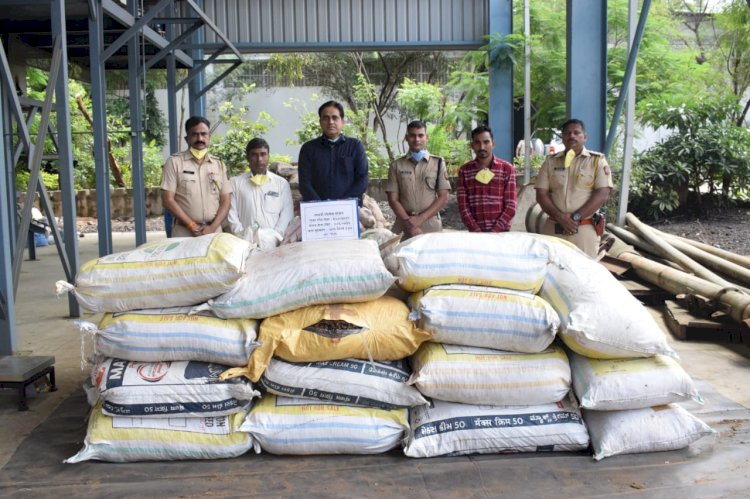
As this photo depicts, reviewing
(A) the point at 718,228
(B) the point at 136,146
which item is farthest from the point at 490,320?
(A) the point at 718,228

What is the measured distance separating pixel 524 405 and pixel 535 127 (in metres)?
10.3

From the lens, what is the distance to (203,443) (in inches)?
129

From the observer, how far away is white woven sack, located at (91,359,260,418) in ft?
10.7

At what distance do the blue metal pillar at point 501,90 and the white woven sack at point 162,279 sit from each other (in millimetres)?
9504

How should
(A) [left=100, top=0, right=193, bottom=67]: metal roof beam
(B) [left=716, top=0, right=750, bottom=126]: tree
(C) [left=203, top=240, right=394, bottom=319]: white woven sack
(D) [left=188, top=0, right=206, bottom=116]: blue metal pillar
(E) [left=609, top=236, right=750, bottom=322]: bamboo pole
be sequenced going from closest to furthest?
(C) [left=203, top=240, right=394, bottom=319]: white woven sack → (E) [left=609, top=236, right=750, bottom=322]: bamboo pole → (A) [left=100, top=0, right=193, bottom=67]: metal roof beam → (D) [left=188, top=0, right=206, bottom=116]: blue metal pillar → (B) [left=716, top=0, right=750, bottom=126]: tree

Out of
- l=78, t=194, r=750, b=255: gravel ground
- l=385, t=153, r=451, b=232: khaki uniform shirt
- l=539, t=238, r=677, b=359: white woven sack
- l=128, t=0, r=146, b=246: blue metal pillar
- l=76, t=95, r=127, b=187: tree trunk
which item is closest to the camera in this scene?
l=539, t=238, r=677, b=359: white woven sack

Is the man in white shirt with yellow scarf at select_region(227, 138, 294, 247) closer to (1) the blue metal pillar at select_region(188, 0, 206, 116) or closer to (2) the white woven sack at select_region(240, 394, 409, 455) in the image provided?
(2) the white woven sack at select_region(240, 394, 409, 455)

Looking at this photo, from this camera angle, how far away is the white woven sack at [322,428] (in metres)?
3.27

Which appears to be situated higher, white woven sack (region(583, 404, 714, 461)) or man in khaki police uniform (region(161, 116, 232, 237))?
man in khaki police uniform (region(161, 116, 232, 237))

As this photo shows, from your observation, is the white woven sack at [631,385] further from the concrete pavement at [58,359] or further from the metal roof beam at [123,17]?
the metal roof beam at [123,17]

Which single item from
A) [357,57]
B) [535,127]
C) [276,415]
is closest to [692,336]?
[276,415]

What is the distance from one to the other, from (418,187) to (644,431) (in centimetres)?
282

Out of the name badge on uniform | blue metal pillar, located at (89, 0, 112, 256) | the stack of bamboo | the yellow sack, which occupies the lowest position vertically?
the stack of bamboo

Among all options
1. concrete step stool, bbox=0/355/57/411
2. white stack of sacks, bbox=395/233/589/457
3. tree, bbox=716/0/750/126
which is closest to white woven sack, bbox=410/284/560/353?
white stack of sacks, bbox=395/233/589/457
